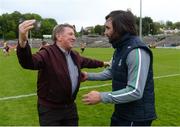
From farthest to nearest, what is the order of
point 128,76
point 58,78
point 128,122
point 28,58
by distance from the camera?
point 58,78 → point 28,58 → point 128,122 → point 128,76

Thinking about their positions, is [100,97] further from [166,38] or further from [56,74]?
[166,38]

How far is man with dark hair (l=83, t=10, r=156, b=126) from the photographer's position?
4426 millimetres

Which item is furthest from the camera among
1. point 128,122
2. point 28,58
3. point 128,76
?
point 28,58

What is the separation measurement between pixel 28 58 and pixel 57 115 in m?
1.01

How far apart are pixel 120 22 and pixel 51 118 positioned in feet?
5.60

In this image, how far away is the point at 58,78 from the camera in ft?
18.0

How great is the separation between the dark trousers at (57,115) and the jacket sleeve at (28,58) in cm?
58

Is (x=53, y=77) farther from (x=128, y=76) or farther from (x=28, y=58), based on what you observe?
(x=128, y=76)

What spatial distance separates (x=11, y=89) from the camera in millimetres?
16078

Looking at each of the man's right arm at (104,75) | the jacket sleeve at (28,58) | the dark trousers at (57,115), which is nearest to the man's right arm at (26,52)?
the jacket sleeve at (28,58)

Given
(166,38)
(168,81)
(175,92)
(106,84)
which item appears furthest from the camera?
(166,38)

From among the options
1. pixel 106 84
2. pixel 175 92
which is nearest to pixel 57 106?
pixel 175 92

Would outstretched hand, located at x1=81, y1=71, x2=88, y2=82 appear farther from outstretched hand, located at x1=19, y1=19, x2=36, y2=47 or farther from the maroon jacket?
outstretched hand, located at x1=19, y1=19, x2=36, y2=47

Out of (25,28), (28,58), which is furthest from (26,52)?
(25,28)
